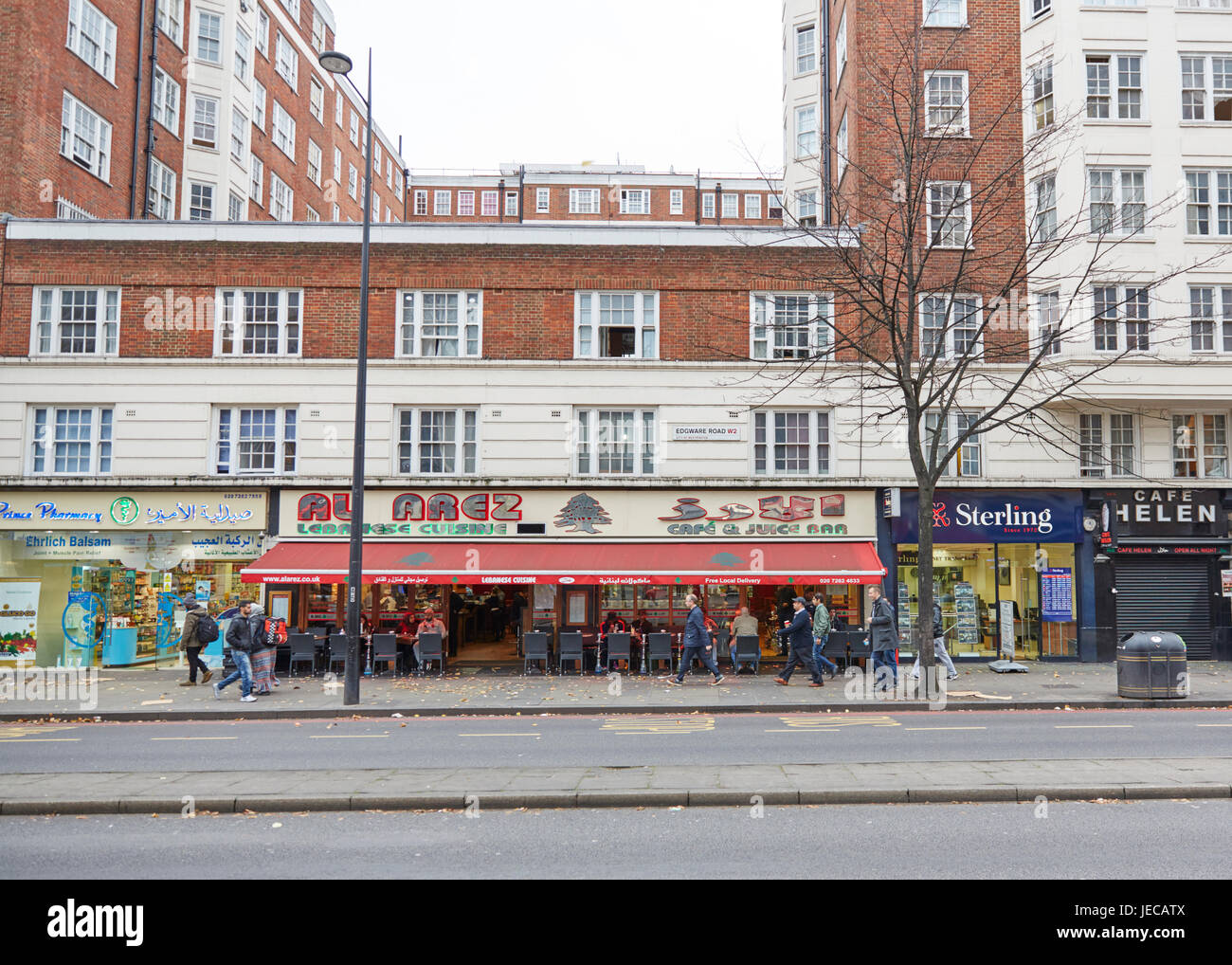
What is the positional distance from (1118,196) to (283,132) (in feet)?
104

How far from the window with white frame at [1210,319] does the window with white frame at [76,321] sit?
26777mm

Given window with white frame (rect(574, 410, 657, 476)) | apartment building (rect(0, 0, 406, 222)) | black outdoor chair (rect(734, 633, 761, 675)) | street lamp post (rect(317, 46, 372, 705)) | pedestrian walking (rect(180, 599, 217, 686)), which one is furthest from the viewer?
apartment building (rect(0, 0, 406, 222))

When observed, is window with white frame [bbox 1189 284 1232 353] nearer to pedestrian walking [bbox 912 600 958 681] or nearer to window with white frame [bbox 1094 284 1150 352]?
window with white frame [bbox 1094 284 1150 352]

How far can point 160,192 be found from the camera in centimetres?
3091

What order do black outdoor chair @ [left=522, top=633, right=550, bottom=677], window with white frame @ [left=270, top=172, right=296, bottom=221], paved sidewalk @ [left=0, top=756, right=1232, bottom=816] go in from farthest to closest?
window with white frame @ [left=270, top=172, right=296, bottom=221] → black outdoor chair @ [left=522, top=633, right=550, bottom=677] → paved sidewalk @ [left=0, top=756, right=1232, bottom=816]

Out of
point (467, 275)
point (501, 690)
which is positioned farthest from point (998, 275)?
point (501, 690)

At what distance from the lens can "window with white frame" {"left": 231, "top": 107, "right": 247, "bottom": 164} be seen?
111 feet

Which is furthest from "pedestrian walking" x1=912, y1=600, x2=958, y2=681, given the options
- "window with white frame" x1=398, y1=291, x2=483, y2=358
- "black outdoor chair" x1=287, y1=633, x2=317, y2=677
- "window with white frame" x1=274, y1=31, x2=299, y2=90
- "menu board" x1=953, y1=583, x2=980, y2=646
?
"window with white frame" x1=274, y1=31, x2=299, y2=90

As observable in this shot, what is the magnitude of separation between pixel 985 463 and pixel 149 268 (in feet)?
70.6

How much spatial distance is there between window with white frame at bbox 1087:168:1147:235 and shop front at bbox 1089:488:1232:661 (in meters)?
6.59

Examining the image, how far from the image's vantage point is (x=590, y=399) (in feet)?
76.7

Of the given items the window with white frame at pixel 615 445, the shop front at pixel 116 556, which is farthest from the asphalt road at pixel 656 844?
the window with white frame at pixel 615 445

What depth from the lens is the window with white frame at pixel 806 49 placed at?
1362 inches
